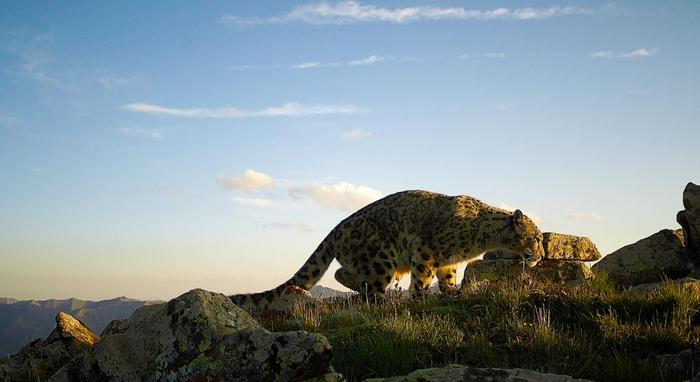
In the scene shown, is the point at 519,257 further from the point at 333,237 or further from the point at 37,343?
the point at 37,343

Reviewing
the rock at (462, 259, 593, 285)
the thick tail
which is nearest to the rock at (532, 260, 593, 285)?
the rock at (462, 259, 593, 285)

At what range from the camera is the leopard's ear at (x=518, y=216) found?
14.3 meters

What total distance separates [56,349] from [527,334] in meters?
7.91

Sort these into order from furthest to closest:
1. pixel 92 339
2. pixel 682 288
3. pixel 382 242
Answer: pixel 382 242, pixel 92 339, pixel 682 288

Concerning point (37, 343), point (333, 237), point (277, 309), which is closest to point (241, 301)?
point (277, 309)

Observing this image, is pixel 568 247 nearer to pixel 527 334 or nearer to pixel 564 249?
pixel 564 249

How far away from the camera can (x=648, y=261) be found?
16094 millimetres

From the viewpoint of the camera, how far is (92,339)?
36.2 feet

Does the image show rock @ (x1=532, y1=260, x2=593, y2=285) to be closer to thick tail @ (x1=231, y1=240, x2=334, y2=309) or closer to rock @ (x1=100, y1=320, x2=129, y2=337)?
thick tail @ (x1=231, y1=240, x2=334, y2=309)

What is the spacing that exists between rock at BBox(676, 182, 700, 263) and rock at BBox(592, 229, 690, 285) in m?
0.47

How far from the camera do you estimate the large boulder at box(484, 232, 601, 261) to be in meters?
16.5

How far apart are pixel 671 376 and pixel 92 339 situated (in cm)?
929

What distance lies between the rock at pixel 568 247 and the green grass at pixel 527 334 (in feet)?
18.5

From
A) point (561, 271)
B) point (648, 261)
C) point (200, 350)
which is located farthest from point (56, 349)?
point (648, 261)
